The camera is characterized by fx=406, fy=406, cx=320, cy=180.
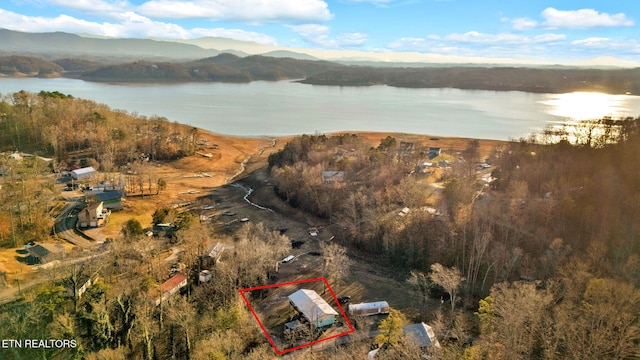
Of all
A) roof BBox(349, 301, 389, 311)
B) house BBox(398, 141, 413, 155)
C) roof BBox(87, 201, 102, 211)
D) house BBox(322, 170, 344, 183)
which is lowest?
roof BBox(349, 301, 389, 311)

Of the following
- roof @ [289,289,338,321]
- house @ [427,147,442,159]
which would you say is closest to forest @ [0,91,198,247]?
roof @ [289,289,338,321]

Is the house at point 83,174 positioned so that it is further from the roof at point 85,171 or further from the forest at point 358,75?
the forest at point 358,75

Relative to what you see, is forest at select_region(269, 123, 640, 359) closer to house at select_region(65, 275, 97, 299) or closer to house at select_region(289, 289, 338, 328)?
house at select_region(289, 289, 338, 328)

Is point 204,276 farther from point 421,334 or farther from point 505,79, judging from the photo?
point 505,79

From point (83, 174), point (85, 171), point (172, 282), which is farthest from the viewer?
point (85, 171)

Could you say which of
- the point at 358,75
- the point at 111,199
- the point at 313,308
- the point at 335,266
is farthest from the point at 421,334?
the point at 358,75
